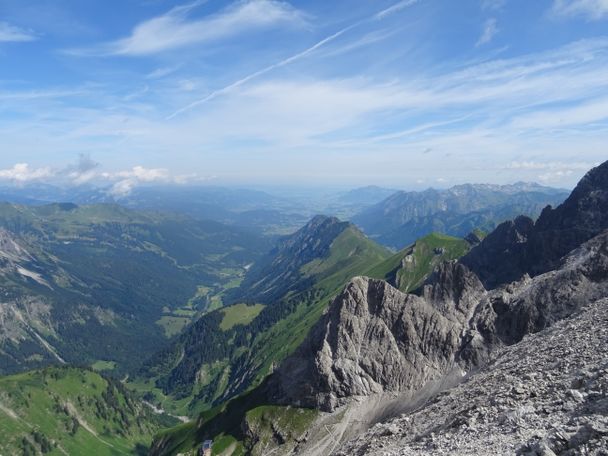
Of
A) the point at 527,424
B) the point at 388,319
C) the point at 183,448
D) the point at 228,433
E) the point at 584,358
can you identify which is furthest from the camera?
the point at 183,448

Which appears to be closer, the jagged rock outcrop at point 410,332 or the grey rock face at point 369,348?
the jagged rock outcrop at point 410,332

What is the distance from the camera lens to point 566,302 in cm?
12406

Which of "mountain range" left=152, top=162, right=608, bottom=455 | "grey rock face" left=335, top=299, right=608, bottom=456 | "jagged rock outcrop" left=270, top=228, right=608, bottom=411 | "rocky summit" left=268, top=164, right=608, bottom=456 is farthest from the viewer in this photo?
"jagged rock outcrop" left=270, top=228, right=608, bottom=411

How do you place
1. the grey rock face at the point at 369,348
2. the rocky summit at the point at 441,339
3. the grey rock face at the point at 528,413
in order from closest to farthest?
the grey rock face at the point at 528,413 → the rocky summit at the point at 441,339 → the grey rock face at the point at 369,348

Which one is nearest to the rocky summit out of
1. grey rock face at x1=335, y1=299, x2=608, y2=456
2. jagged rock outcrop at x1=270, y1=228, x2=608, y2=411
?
jagged rock outcrop at x1=270, y1=228, x2=608, y2=411

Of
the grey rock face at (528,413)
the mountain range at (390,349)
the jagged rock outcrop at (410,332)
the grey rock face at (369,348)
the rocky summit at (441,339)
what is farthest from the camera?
the grey rock face at (369,348)

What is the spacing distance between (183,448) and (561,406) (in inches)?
6895

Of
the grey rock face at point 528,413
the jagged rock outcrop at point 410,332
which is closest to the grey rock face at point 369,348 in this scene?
the jagged rock outcrop at point 410,332

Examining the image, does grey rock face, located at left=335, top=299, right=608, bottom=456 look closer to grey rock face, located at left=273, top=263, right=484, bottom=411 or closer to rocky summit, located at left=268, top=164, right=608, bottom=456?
rocky summit, located at left=268, top=164, right=608, bottom=456

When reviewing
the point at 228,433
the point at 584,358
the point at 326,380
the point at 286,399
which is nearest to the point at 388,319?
the point at 326,380

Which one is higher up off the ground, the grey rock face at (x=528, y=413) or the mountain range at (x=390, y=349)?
the grey rock face at (x=528, y=413)

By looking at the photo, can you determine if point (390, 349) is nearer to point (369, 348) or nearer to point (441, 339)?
point (369, 348)

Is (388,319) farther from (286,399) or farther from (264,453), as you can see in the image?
(264,453)

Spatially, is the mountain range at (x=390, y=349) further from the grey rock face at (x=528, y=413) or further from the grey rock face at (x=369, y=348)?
the grey rock face at (x=528, y=413)
